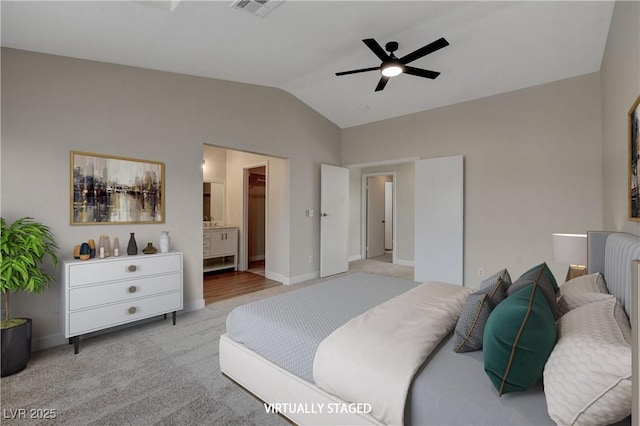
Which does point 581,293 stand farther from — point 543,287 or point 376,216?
point 376,216

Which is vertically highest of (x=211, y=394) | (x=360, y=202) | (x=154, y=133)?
(x=154, y=133)

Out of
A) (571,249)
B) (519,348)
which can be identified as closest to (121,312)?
(519,348)

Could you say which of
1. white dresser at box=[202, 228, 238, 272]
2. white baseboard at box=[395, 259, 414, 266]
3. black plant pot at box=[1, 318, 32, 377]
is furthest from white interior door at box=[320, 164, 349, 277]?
black plant pot at box=[1, 318, 32, 377]

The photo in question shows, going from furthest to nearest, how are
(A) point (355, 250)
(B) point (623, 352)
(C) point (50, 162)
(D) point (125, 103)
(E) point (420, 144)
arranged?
(A) point (355, 250), (E) point (420, 144), (D) point (125, 103), (C) point (50, 162), (B) point (623, 352)

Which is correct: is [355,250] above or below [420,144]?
below

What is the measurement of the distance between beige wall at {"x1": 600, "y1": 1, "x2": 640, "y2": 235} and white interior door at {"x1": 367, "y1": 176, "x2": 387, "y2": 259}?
15.2 ft

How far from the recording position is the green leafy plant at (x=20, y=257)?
7.21ft

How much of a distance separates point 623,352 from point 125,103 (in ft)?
13.0

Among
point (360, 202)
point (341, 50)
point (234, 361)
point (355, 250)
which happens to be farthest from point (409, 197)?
point (234, 361)

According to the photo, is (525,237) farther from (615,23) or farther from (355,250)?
(355,250)

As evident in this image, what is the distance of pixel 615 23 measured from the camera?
2.46 m

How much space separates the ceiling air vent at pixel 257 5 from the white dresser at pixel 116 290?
2.39m

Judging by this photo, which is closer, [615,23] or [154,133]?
[615,23]

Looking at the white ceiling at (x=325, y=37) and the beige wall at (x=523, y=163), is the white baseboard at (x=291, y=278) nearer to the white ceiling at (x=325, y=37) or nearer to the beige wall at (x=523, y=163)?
the beige wall at (x=523, y=163)
